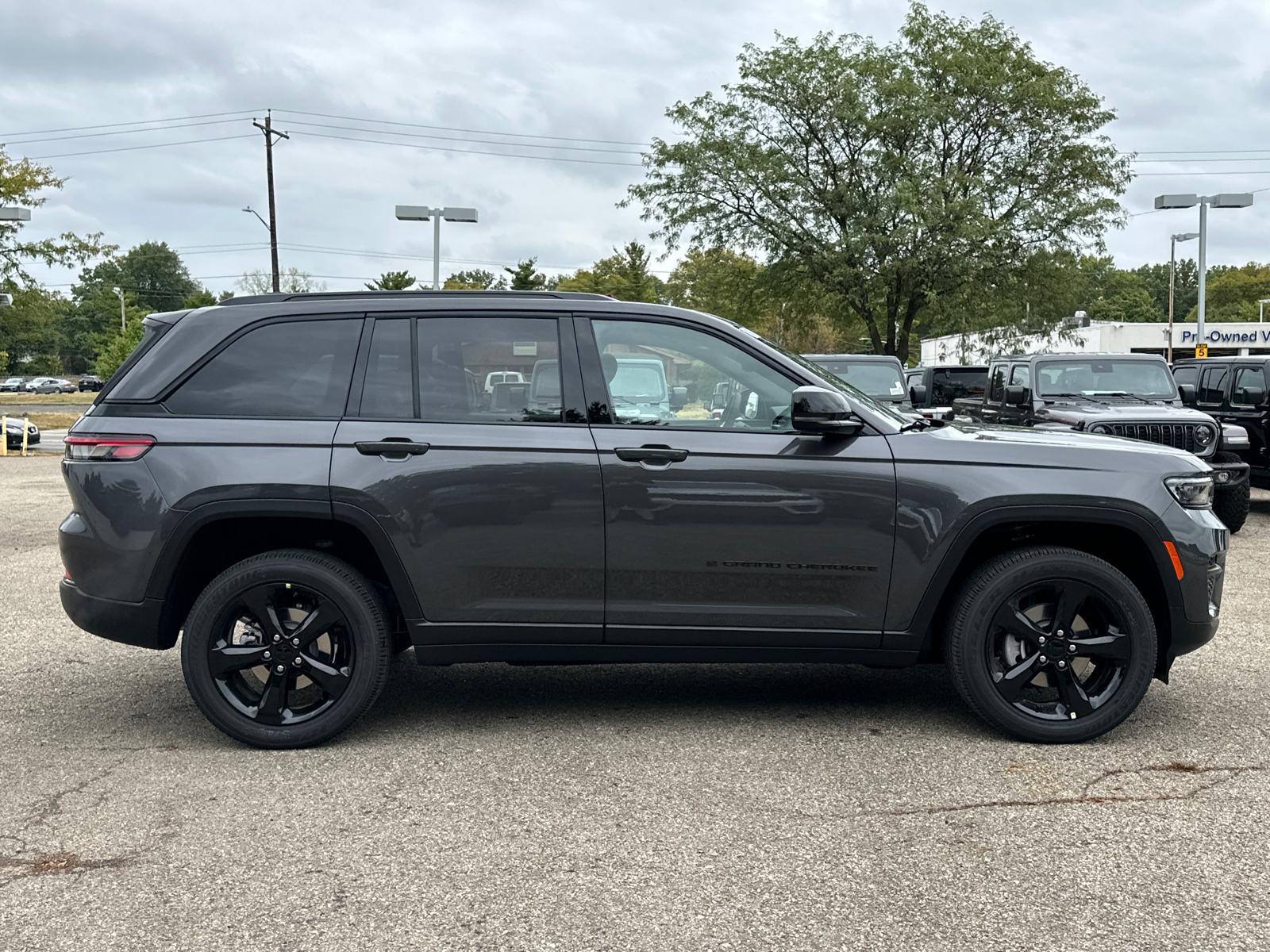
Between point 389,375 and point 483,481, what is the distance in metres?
0.62

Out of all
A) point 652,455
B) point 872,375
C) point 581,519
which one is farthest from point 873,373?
point 581,519

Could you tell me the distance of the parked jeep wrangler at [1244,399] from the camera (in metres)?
12.6

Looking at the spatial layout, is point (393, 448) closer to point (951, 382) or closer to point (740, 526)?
point (740, 526)

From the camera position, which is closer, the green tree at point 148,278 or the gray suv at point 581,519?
the gray suv at point 581,519

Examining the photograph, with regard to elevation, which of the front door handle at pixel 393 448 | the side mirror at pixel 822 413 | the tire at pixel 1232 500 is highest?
the side mirror at pixel 822 413

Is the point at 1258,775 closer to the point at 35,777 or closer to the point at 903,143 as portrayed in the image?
the point at 35,777

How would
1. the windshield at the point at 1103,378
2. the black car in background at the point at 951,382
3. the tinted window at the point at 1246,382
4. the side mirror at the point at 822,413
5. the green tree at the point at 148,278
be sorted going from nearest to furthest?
the side mirror at the point at 822,413 → the windshield at the point at 1103,378 → the tinted window at the point at 1246,382 → the black car in background at the point at 951,382 → the green tree at the point at 148,278

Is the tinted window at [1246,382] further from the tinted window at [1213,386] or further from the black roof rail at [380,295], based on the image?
the black roof rail at [380,295]

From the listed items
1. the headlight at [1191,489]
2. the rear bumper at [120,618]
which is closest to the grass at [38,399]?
the rear bumper at [120,618]

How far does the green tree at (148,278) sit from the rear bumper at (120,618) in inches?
5245

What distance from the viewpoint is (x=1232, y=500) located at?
36.0 ft

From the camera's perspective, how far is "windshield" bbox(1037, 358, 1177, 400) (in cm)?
1220

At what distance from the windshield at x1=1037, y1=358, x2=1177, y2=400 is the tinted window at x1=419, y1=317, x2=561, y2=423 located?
8.96 m

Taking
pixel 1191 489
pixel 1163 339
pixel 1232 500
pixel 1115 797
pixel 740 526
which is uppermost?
pixel 1163 339
